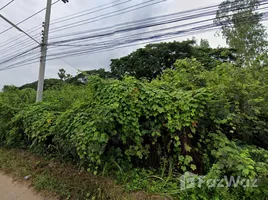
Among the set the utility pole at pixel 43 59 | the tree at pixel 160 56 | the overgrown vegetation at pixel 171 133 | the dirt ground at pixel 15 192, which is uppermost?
the tree at pixel 160 56

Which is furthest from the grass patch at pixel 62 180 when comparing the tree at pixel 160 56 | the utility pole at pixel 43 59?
the tree at pixel 160 56

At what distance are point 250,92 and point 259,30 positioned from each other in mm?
12890

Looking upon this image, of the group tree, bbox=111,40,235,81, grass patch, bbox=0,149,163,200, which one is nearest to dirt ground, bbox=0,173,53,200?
grass patch, bbox=0,149,163,200

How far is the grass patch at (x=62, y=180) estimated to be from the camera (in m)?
2.41

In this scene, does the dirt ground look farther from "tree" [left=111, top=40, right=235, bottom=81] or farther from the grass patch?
"tree" [left=111, top=40, right=235, bottom=81]

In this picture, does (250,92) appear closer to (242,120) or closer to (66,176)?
(242,120)

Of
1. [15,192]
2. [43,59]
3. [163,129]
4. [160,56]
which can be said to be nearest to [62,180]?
[15,192]

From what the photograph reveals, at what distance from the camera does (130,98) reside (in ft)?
8.81

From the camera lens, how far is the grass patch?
7.89ft

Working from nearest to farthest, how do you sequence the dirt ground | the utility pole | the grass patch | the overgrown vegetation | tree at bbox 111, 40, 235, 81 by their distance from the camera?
the overgrown vegetation → the grass patch → the dirt ground → the utility pole → tree at bbox 111, 40, 235, 81

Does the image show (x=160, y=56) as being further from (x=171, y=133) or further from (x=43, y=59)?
(x=171, y=133)

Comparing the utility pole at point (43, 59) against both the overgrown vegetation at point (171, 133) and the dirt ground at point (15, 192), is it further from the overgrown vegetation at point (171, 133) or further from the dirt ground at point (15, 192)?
the dirt ground at point (15, 192)

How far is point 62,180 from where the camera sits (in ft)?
9.42

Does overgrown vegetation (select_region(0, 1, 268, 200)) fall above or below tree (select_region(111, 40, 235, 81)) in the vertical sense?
below
